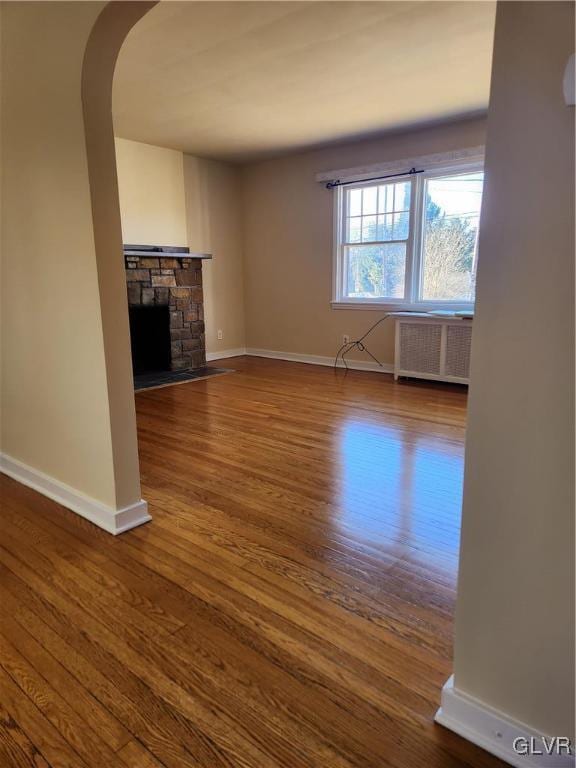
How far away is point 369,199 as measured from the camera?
213 inches

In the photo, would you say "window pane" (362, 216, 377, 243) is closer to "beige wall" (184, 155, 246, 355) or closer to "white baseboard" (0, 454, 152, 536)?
"beige wall" (184, 155, 246, 355)

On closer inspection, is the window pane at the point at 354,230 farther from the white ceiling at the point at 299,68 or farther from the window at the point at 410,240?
the white ceiling at the point at 299,68

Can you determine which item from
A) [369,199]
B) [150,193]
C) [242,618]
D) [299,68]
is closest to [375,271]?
[369,199]

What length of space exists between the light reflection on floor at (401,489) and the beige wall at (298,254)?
2418 millimetres

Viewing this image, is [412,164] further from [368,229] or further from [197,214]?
[197,214]

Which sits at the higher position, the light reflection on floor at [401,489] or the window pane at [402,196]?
the window pane at [402,196]

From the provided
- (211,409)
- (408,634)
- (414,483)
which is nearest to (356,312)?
(211,409)

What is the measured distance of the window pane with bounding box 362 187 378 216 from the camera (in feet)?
17.6

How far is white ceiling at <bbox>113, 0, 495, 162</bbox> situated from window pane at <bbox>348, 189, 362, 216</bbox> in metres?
0.64

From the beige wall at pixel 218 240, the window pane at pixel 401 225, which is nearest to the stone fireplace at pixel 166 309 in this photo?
the beige wall at pixel 218 240

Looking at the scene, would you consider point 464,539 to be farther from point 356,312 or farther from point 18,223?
point 356,312

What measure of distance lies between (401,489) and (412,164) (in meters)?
3.77

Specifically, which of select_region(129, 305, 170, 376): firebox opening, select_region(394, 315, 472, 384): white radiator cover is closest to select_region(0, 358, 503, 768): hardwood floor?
select_region(394, 315, 472, 384): white radiator cover

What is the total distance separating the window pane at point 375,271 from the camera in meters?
5.32
